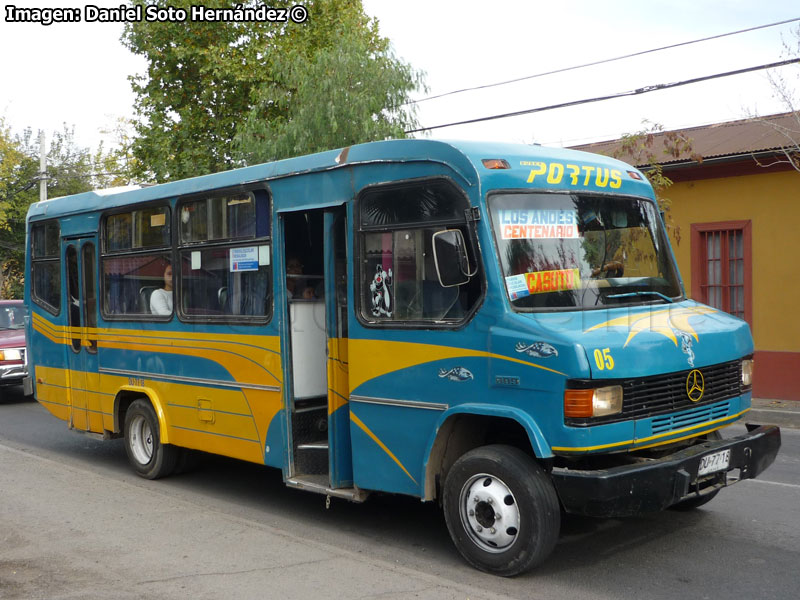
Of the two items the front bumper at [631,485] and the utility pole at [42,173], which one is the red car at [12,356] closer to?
the front bumper at [631,485]

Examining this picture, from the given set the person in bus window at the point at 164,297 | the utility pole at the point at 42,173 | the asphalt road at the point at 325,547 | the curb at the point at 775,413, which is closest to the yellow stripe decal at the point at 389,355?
the asphalt road at the point at 325,547

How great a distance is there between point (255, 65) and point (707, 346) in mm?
16521

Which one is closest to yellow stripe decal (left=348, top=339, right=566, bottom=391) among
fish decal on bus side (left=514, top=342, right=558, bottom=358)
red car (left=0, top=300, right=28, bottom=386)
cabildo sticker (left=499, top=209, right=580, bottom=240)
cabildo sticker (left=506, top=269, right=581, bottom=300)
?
fish decal on bus side (left=514, top=342, right=558, bottom=358)

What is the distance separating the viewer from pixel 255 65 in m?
20.2

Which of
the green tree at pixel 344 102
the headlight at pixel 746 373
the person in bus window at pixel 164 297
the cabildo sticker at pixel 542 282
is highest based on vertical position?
the green tree at pixel 344 102

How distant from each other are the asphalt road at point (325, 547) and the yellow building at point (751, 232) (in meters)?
7.24

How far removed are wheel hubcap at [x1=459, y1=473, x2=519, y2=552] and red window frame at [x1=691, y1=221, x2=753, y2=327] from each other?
11667mm

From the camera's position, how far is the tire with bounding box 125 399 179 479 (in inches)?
340

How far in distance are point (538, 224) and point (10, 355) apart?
487 inches

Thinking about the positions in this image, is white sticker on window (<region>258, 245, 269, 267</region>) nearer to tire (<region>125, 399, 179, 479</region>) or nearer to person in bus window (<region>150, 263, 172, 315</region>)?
person in bus window (<region>150, 263, 172, 315</region>)

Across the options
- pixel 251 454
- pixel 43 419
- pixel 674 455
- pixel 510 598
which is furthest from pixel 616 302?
pixel 43 419

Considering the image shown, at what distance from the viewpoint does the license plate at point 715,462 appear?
213 inches

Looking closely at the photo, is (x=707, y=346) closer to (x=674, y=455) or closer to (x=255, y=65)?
(x=674, y=455)

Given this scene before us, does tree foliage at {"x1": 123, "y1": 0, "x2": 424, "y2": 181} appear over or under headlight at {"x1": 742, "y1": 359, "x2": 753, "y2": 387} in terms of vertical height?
over
